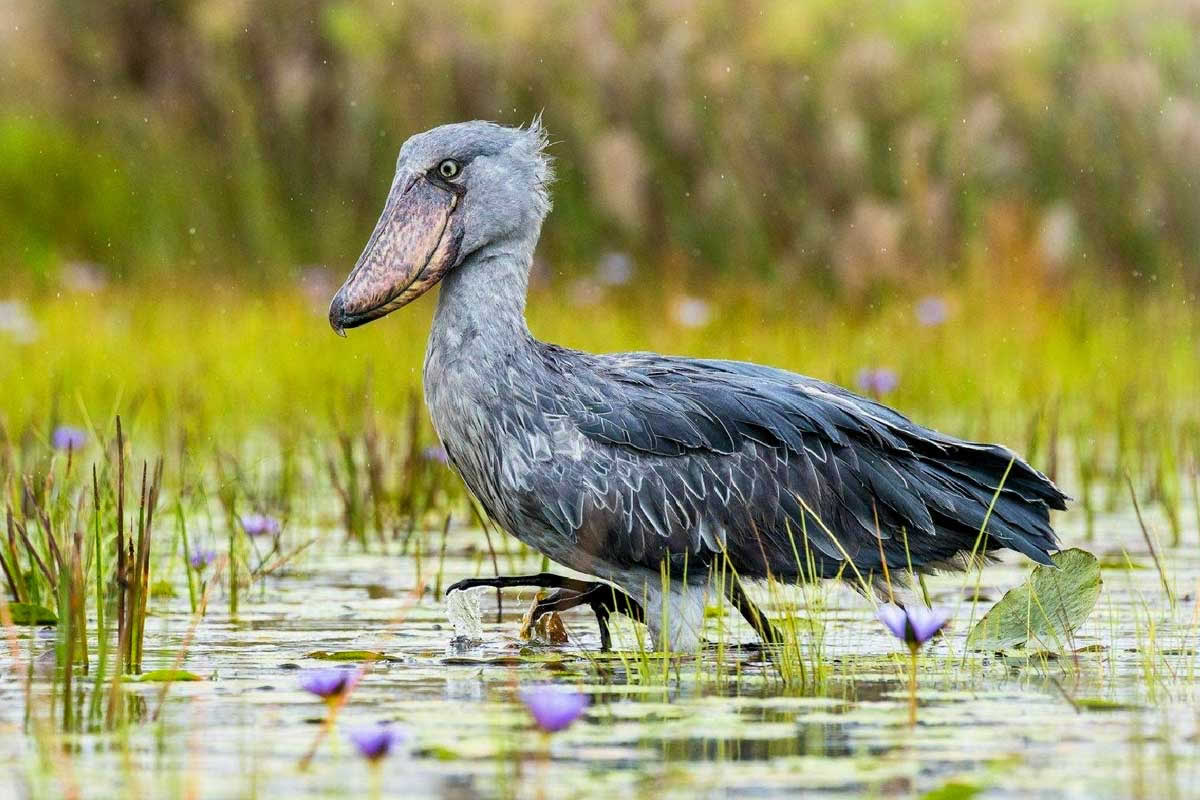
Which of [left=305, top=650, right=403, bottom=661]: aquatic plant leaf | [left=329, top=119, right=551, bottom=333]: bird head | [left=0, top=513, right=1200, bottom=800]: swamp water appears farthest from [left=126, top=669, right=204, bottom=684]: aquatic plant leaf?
[left=329, top=119, right=551, bottom=333]: bird head

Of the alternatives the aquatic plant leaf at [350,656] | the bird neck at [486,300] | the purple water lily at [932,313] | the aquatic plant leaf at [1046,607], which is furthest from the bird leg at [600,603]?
the purple water lily at [932,313]

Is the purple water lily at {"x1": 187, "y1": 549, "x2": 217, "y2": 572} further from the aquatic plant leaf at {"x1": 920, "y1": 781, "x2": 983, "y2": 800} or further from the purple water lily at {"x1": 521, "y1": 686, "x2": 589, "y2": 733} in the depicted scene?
the aquatic plant leaf at {"x1": 920, "y1": 781, "x2": 983, "y2": 800}

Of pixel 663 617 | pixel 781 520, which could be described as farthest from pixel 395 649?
pixel 781 520

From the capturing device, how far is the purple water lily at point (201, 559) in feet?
20.3

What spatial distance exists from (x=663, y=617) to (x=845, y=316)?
26.1 ft

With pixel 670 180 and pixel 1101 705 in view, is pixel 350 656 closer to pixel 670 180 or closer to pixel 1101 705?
pixel 1101 705

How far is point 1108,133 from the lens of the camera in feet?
44.1

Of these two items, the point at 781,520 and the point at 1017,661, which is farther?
the point at 781,520

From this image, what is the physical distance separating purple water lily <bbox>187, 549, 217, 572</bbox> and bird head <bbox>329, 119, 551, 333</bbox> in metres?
0.80

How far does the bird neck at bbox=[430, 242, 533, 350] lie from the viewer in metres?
5.84

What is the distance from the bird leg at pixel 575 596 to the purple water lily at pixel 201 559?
0.97 metres

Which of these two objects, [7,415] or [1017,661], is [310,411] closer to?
[7,415]

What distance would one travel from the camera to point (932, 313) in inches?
470

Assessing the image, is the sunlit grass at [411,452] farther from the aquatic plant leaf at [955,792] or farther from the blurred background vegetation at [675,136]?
the aquatic plant leaf at [955,792]
